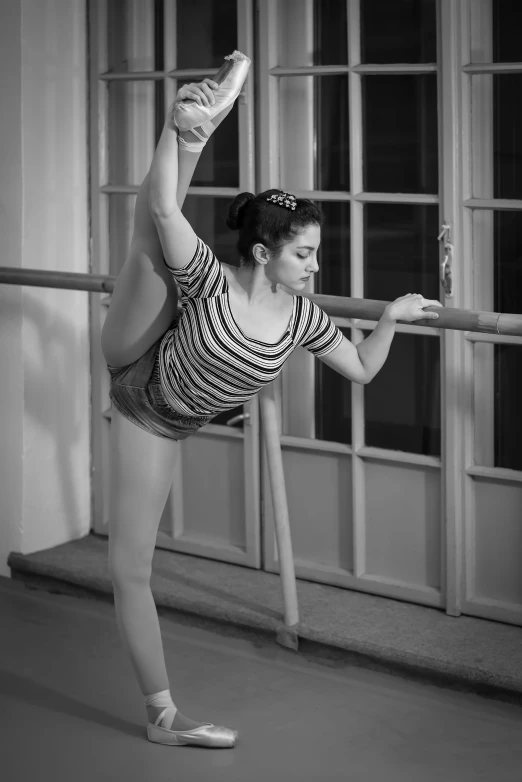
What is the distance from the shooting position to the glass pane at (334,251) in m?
3.59

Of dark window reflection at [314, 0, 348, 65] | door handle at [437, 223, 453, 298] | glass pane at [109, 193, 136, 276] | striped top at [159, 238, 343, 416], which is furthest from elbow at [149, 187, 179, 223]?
glass pane at [109, 193, 136, 276]

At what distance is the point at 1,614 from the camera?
373cm

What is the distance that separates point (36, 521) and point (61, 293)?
789mm

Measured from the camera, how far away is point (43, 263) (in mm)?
3945

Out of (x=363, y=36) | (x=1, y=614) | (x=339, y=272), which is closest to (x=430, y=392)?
(x=339, y=272)

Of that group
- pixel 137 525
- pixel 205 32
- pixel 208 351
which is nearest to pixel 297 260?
pixel 208 351

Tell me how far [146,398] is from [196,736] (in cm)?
83

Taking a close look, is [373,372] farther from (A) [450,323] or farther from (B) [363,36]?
(B) [363,36]

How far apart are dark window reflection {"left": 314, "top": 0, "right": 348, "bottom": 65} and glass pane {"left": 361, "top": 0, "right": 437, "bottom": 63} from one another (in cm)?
8

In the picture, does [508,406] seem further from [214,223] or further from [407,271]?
[214,223]

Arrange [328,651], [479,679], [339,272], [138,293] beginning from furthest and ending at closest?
[339,272]
[328,651]
[479,679]
[138,293]

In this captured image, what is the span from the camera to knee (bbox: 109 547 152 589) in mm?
2666

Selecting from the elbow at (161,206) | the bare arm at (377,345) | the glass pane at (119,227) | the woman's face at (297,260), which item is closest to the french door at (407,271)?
the glass pane at (119,227)

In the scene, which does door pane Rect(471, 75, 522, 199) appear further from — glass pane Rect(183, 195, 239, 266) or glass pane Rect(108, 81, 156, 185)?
glass pane Rect(108, 81, 156, 185)
